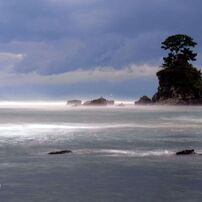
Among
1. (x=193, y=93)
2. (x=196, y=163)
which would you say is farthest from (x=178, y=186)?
(x=193, y=93)

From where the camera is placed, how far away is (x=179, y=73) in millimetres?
183750

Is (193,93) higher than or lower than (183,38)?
lower

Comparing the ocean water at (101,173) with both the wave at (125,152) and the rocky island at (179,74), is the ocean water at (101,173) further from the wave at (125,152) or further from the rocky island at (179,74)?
the rocky island at (179,74)

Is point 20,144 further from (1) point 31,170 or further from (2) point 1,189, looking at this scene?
(2) point 1,189

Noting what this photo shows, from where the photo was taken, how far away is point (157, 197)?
3058 centimetres

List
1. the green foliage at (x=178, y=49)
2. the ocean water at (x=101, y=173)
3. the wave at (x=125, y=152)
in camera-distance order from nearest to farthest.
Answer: the ocean water at (x=101, y=173) → the wave at (x=125, y=152) → the green foliage at (x=178, y=49)

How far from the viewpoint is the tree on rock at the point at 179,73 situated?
182 meters

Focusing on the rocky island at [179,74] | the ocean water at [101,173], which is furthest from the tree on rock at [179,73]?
the ocean water at [101,173]

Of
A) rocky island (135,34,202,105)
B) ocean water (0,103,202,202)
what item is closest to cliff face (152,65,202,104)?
rocky island (135,34,202,105)

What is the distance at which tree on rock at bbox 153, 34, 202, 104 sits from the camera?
598 ft

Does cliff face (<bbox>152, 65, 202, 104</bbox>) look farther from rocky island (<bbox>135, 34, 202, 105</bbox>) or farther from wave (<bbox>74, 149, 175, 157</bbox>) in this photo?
wave (<bbox>74, 149, 175, 157</bbox>)

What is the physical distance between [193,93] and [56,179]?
16352cm

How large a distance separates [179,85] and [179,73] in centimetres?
572

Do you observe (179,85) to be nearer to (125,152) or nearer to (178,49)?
(178,49)
